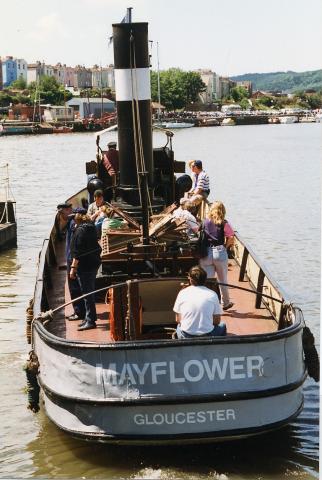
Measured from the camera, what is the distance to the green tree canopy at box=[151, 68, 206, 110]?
134 meters

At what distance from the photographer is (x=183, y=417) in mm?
6918

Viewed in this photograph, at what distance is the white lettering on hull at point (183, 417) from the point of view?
691 centimetres

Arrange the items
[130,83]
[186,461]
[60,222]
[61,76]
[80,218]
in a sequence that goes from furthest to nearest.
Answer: [61,76] → [60,222] → [130,83] → [80,218] → [186,461]

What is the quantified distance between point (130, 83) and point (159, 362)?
518 cm

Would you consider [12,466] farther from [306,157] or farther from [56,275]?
[306,157]

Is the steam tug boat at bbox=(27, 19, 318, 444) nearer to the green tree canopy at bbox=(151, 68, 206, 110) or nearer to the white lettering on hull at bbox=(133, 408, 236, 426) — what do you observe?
the white lettering on hull at bbox=(133, 408, 236, 426)

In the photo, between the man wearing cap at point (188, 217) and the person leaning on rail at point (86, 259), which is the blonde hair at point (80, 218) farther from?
the man wearing cap at point (188, 217)

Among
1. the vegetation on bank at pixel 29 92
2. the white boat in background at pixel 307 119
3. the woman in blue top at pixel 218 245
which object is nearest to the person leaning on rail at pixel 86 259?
the woman in blue top at pixel 218 245

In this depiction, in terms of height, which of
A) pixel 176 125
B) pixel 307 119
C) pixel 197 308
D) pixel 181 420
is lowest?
pixel 307 119

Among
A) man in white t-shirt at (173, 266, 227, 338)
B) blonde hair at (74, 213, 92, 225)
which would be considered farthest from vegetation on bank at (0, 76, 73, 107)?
man in white t-shirt at (173, 266, 227, 338)

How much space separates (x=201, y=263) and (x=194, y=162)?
3.07 meters

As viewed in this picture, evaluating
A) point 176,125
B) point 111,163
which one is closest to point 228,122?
point 176,125

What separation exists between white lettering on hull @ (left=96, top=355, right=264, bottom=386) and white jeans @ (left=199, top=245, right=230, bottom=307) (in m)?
2.08

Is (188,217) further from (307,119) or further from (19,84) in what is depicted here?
(307,119)
